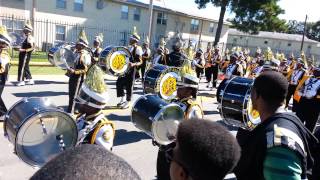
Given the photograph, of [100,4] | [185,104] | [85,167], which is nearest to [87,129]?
[185,104]

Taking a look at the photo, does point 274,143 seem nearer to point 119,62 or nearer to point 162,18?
point 119,62

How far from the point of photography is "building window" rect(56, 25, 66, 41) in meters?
27.4

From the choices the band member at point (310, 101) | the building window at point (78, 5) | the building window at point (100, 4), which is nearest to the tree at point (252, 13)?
the building window at point (100, 4)

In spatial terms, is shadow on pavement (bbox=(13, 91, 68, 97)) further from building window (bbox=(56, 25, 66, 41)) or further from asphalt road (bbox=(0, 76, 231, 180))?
building window (bbox=(56, 25, 66, 41))

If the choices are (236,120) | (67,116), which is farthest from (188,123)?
(236,120)

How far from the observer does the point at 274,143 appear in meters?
2.35

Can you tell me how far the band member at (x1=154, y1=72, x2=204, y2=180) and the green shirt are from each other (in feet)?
7.20

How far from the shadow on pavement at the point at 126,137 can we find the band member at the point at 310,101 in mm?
3938

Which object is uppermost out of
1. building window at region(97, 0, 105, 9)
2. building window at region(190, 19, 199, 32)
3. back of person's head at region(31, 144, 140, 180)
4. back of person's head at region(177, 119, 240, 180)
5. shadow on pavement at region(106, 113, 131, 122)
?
building window at region(97, 0, 105, 9)

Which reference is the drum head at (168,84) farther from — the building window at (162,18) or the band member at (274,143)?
the building window at (162,18)

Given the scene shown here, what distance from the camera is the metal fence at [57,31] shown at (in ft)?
80.4

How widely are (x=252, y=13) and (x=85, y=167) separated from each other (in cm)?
3917

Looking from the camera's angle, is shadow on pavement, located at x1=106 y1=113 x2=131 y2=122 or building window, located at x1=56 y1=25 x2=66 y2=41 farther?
building window, located at x1=56 y1=25 x2=66 y2=41

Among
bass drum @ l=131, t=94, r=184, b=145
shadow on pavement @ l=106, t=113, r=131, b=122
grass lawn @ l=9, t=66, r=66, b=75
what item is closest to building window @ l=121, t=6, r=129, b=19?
grass lawn @ l=9, t=66, r=66, b=75
